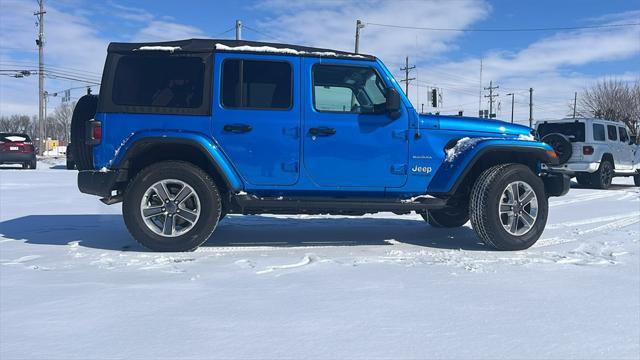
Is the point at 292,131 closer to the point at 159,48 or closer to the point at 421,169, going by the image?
the point at 421,169

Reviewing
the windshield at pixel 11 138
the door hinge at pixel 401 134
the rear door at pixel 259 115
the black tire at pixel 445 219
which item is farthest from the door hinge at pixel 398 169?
the windshield at pixel 11 138

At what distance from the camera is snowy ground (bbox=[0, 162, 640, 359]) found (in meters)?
2.43

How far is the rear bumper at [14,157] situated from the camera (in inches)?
778

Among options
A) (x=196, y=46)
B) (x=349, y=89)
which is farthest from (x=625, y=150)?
(x=196, y=46)

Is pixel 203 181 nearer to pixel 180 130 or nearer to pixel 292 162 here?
pixel 180 130

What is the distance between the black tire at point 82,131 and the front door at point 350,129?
2.07 metres

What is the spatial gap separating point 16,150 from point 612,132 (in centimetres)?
2185

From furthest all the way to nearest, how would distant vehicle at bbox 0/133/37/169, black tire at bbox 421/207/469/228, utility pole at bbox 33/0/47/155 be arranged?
utility pole at bbox 33/0/47/155, distant vehicle at bbox 0/133/37/169, black tire at bbox 421/207/469/228

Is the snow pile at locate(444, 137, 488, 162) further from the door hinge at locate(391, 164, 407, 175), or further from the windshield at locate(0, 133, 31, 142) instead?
the windshield at locate(0, 133, 31, 142)

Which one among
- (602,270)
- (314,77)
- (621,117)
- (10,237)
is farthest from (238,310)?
(621,117)

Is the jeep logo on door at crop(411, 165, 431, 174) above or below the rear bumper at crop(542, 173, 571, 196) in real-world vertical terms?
above

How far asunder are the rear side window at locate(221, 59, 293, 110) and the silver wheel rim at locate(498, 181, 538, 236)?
2.34 m

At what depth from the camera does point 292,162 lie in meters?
4.61

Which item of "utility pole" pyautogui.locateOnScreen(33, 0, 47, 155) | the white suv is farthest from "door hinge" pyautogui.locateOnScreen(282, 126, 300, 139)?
"utility pole" pyautogui.locateOnScreen(33, 0, 47, 155)
